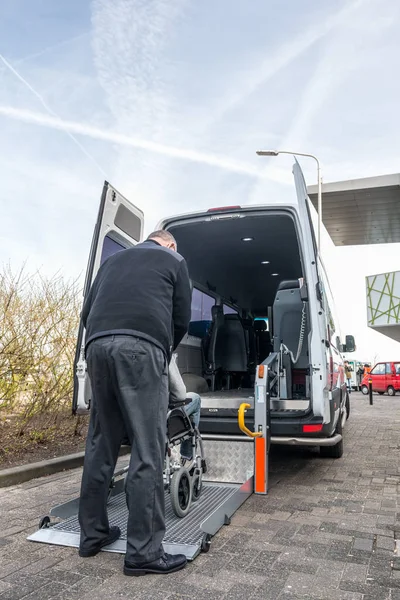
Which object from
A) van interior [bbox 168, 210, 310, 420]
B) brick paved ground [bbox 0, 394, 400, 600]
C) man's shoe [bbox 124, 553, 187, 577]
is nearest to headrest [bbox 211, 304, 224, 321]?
van interior [bbox 168, 210, 310, 420]

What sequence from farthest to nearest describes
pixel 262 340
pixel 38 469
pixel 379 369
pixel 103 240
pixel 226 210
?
pixel 379 369 → pixel 262 340 → pixel 38 469 → pixel 226 210 → pixel 103 240

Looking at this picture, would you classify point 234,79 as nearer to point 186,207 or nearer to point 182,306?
point 186,207

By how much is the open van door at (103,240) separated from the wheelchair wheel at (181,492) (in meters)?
0.95

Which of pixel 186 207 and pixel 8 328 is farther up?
pixel 186 207

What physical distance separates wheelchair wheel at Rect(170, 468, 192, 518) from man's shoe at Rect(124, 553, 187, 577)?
69 centimetres

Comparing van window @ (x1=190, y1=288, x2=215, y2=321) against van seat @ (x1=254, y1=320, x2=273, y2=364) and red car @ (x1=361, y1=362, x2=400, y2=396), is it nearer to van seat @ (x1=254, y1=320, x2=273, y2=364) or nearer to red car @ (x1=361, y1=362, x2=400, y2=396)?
van seat @ (x1=254, y1=320, x2=273, y2=364)

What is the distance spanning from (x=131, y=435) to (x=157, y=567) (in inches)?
28.2

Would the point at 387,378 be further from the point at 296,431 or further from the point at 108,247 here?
the point at 108,247

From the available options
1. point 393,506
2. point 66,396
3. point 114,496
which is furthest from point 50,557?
point 66,396

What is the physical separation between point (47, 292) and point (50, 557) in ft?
13.9

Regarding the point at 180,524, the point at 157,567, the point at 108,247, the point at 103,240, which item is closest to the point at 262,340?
the point at 108,247

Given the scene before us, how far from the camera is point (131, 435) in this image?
2.86 meters

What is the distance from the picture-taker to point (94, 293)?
10.7 ft

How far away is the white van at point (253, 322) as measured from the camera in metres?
4.43
